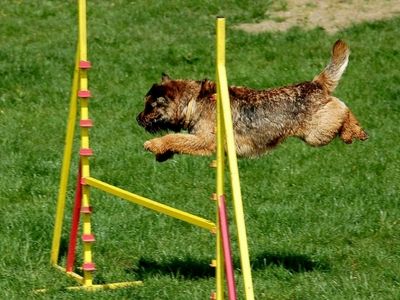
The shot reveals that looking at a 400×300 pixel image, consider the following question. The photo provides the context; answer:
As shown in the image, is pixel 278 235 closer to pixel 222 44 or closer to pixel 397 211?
pixel 397 211

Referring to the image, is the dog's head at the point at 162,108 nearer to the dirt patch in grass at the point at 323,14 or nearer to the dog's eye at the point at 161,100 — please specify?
the dog's eye at the point at 161,100

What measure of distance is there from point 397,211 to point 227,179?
1.70 m

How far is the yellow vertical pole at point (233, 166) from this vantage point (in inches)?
201

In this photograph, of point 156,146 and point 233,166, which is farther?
point 156,146

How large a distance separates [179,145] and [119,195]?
54 cm

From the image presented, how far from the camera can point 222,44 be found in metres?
5.39

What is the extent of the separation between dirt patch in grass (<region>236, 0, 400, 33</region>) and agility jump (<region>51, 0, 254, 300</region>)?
24.8ft

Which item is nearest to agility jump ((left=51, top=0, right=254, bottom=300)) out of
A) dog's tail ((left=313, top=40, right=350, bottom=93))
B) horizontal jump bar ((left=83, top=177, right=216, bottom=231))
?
horizontal jump bar ((left=83, top=177, right=216, bottom=231))

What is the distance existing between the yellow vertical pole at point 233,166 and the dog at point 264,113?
1.14 metres

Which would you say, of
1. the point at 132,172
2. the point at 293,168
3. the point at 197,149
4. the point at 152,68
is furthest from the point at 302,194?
the point at 152,68

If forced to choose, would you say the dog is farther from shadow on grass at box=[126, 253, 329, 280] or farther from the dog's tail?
shadow on grass at box=[126, 253, 329, 280]

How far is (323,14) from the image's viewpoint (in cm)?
1466

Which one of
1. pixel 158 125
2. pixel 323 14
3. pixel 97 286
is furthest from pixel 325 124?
pixel 323 14

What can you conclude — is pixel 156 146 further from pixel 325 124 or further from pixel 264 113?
pixel 325 124
